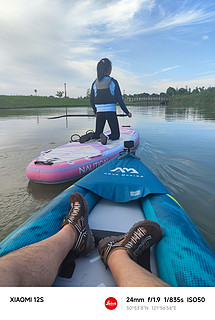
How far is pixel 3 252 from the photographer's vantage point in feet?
4.11

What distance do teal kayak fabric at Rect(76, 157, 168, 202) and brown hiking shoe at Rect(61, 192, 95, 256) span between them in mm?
418

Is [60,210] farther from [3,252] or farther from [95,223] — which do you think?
[3,252]

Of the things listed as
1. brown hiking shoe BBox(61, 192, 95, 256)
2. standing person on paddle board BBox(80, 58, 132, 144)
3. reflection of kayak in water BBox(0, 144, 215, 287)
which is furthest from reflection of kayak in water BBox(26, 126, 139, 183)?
brown hiking shoe BBox(61, 192, 95, 256)

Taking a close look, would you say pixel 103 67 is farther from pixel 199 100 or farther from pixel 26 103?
pixel 26 103

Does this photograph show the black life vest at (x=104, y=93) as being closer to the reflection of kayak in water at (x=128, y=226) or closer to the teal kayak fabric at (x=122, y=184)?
the reflection of kayak in water at (x=128, y=226)

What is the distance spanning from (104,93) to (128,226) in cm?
404

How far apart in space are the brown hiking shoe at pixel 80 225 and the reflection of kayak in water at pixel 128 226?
0.08 m

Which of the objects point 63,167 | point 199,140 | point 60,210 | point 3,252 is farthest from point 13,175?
point 199,140

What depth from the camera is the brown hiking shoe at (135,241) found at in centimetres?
131

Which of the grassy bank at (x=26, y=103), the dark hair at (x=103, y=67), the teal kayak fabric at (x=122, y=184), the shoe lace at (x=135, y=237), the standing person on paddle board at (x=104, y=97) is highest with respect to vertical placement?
the grassy bank at (x=26, y=103)

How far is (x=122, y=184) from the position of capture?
217 centimetres

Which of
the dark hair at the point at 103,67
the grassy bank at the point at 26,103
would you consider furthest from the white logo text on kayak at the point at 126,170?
the grassy bank at the point at 26,103
